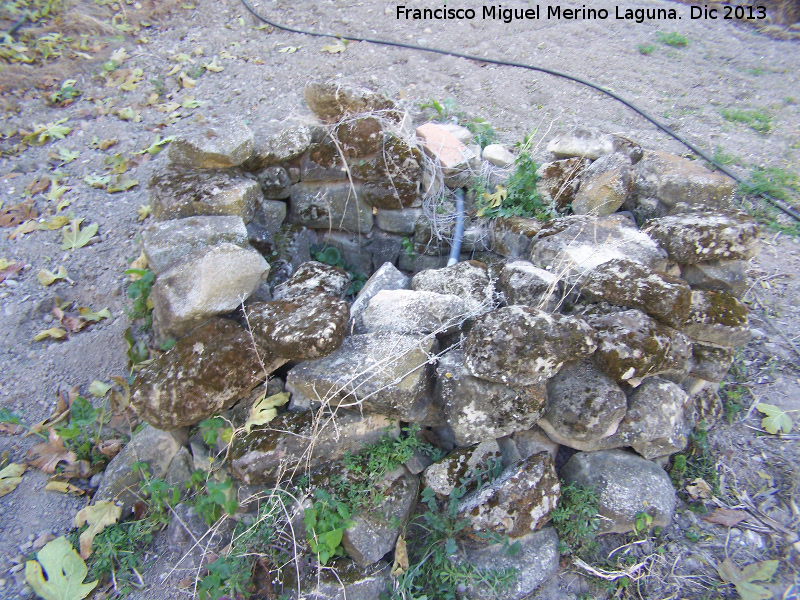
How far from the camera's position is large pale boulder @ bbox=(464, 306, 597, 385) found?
73.0 inches

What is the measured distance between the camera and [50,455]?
2.35m

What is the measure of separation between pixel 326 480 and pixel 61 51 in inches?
208

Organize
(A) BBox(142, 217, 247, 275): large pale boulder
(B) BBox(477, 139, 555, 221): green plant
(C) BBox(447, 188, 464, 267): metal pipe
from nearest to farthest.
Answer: (A) BBox(142, 217, 247, 275): large pale boulder < (B) BBox(477, 139, 555, 221): green plant < (C) BBox(447, 188, 464, 267): metal pipe

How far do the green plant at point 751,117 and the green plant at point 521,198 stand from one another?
248 cm

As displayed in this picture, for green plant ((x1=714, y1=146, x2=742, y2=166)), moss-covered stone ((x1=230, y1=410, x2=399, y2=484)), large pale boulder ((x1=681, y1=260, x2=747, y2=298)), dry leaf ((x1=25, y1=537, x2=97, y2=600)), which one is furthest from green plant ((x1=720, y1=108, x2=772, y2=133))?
dry leaf ((x1=25, y1=537, x2=97, y2=600))

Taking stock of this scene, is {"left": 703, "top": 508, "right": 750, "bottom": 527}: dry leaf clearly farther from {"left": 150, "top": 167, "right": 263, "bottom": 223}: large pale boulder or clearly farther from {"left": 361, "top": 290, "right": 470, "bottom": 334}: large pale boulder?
{"left": 150, "top": 167, "right": 263, "bottom": 223}: large pale boulder

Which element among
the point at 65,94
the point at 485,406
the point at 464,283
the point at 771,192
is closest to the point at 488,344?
the point at 485,406

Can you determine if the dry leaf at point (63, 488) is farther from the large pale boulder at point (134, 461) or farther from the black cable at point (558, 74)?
the black cable at point (558, 74)

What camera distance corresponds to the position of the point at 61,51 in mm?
4945

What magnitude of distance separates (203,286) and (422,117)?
2.32 meters

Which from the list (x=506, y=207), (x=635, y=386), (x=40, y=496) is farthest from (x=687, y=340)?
(x=40, y=496)

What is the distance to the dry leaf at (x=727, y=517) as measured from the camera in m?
1.99

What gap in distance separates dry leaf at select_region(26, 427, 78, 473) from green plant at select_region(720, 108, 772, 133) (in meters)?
5.08

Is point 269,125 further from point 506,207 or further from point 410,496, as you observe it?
point 410,496
